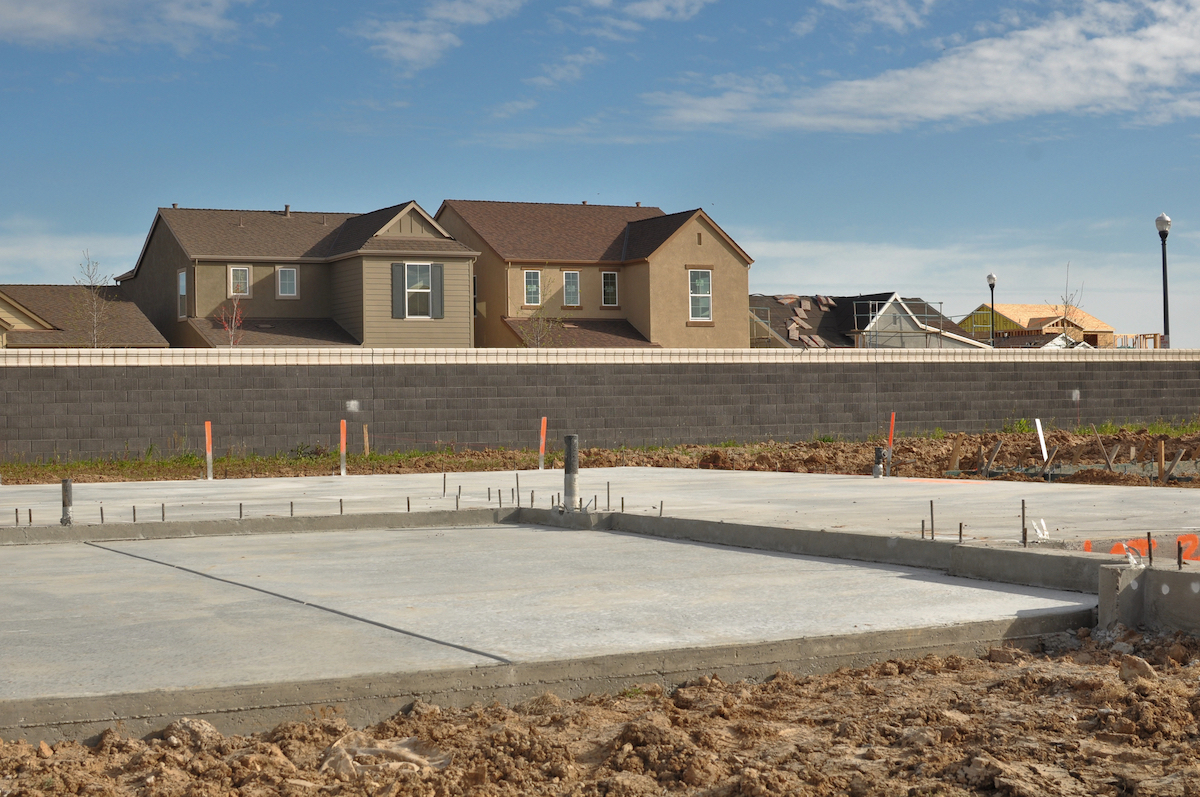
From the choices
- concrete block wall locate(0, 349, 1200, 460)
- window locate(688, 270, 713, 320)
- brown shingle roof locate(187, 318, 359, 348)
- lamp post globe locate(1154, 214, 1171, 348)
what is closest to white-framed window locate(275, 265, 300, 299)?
brown shingle roof locate(187, 318, 359, 348)

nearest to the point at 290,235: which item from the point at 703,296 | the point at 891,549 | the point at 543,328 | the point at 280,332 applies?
the point at 280,332

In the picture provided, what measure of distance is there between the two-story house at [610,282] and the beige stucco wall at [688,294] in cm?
3

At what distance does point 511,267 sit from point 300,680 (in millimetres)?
35268

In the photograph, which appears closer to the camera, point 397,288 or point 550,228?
point 397,288

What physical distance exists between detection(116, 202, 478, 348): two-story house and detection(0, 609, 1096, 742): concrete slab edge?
30.5 m

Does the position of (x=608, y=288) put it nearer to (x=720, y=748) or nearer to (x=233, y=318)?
(x=233, y=318)

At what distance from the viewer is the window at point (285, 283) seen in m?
38.5

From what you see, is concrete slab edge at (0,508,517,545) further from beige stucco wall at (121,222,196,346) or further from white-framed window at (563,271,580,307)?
white-framed window at (563,271,580,307)

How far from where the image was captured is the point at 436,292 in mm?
37188

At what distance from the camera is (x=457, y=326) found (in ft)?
123

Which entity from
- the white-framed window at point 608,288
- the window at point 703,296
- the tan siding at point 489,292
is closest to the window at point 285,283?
the tan siding at point 489,292

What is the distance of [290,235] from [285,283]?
79.6 inches

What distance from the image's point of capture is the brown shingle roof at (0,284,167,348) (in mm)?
37594

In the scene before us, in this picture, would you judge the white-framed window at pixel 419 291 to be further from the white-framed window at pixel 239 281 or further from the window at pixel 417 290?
the white-framed window at pixel 239 281
